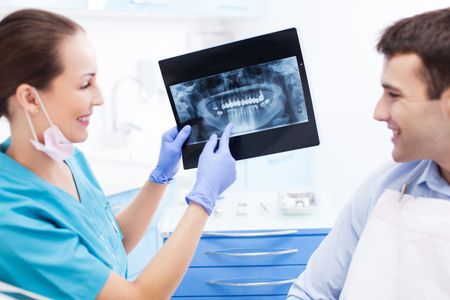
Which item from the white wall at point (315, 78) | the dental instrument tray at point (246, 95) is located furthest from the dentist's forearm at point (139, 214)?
the white wall at point (315, 78)

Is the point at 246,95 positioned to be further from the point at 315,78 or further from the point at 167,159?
the point at 315,78

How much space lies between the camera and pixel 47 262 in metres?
0.98

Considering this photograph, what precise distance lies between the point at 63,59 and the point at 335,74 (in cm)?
200

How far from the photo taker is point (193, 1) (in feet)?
8.09

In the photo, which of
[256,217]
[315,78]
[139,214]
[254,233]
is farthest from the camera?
[315,78]

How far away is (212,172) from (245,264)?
495 mm

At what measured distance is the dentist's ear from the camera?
40.1 inches

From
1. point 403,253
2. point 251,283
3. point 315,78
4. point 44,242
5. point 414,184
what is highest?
point 315,78

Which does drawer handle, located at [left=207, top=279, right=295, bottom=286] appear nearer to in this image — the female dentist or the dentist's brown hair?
the female dentist

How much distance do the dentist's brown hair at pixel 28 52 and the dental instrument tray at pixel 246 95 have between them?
1.07ft

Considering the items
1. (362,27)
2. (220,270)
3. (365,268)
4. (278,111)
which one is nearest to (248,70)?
(278,111)

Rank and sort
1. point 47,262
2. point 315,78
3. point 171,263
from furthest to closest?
point 315,78
point 171,263
point 47,262

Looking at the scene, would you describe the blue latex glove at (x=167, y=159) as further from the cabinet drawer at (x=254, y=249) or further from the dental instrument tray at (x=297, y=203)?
the dental instrument tray at (x=297, y=203)

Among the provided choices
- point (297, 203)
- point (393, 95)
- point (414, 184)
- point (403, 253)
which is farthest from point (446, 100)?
point (297, 203)
